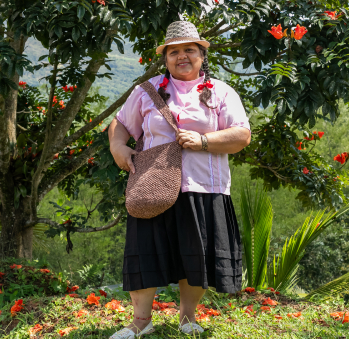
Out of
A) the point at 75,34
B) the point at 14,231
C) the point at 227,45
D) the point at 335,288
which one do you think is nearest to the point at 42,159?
the point at 14,231

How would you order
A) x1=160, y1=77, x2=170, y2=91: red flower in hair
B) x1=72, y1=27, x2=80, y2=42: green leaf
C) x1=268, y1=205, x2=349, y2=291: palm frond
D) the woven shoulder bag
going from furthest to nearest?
x1=268, y1=205, x2=349, y2=291: palm frond → x1=72, y1=27, x2=80, y2=42: green leaf → x1=160, y1=77, x2=170, y2=91: red flower in hair → the woven shoulder bag

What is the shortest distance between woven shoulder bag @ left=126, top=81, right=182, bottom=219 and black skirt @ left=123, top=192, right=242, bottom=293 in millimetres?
91

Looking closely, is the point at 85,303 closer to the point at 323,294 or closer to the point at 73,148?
the point at 323,294

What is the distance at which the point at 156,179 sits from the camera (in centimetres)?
183

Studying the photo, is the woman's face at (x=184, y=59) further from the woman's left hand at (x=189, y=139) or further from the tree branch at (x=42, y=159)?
the tree branch at (x=42, y=159)

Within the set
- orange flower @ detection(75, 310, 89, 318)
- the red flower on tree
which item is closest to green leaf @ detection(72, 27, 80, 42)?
orange flower @ detection(75, 310, 89, 318)

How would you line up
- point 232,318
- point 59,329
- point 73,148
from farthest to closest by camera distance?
point 73,148 → point 232,318 → point 59,329

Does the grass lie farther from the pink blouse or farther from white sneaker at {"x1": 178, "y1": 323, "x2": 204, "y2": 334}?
the pink blouse

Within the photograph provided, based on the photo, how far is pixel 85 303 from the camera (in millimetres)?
2777

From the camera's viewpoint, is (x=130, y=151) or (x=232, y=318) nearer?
(x=130, y=151)

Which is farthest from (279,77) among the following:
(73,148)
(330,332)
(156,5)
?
(73,148)

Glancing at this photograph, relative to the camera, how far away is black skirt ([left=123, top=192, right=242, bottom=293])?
71.3 inches

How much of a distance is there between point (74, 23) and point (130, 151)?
1213 millimetres

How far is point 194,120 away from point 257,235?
5.75ft
